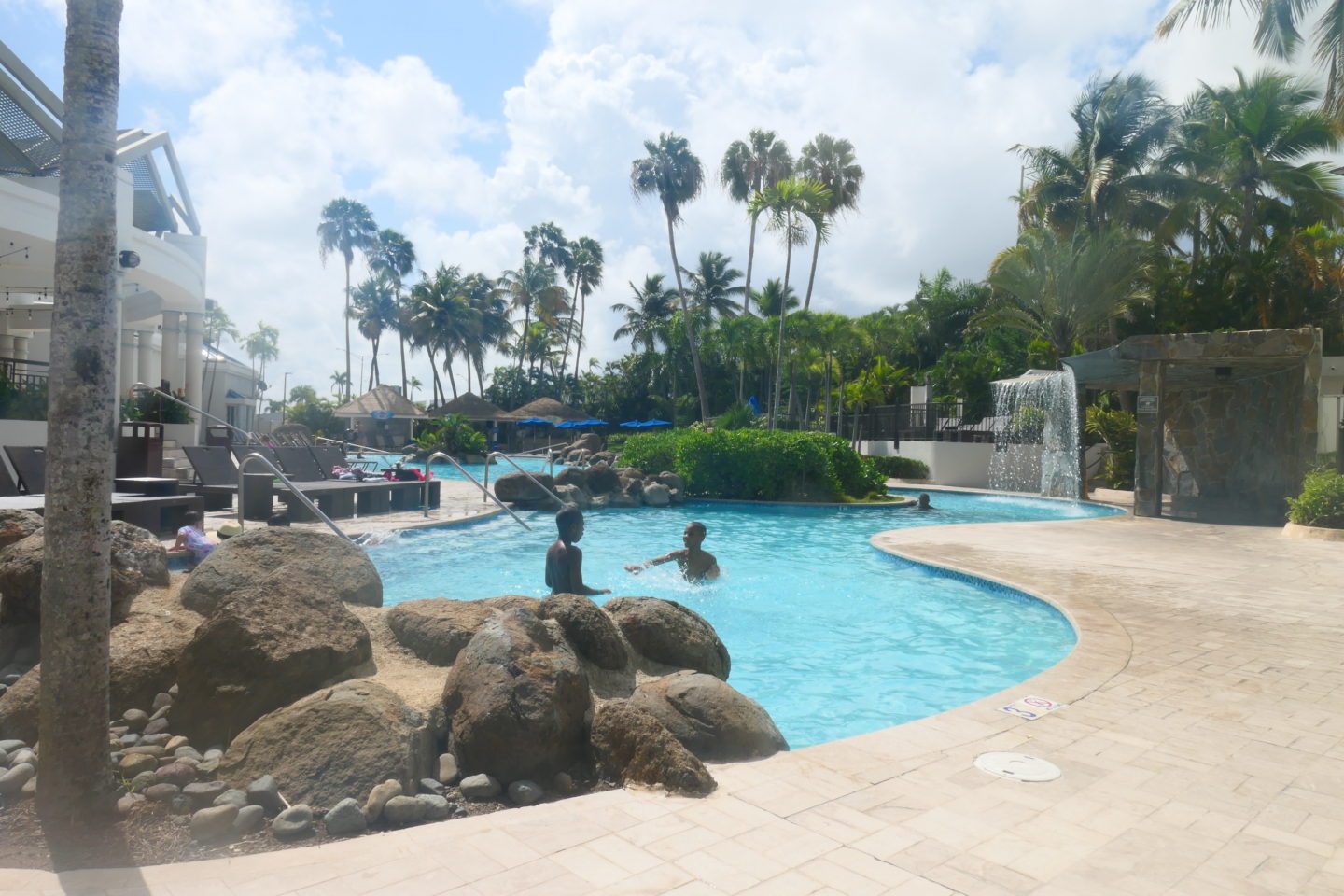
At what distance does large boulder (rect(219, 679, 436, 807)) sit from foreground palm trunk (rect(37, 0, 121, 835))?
62 centimetres

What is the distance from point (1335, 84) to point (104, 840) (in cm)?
2149

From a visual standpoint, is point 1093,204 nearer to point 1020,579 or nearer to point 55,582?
point 1020,579

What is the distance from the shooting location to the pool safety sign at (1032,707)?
4.78 meters

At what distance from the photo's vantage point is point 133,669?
14.2 feet

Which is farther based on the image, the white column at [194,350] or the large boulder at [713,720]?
the white column at [194,350]

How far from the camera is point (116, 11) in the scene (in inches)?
120

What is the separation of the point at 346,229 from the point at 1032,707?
64522 mm

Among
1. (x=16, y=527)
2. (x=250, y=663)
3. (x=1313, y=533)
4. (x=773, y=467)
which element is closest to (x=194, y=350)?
(x=773, y=467)

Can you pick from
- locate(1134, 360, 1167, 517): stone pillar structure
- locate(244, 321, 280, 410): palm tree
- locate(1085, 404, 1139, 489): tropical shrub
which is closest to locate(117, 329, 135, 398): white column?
locate(1134, 360, 1167, 517): stone pillar structure

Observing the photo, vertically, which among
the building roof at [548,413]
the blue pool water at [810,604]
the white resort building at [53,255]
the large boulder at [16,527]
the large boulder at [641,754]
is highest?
the white resort building at [53,255]

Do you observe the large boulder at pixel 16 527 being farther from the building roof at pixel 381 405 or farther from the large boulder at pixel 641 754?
the building roof at pixel 381 405

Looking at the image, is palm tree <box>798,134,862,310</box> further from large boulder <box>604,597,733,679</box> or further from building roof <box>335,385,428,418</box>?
large boulder <box>604,597,733,679</box>

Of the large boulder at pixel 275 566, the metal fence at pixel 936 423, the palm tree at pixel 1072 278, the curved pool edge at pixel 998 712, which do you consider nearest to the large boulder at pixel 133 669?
the large boulder at pixel 275 566

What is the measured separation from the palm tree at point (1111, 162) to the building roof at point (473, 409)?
33.3 m
